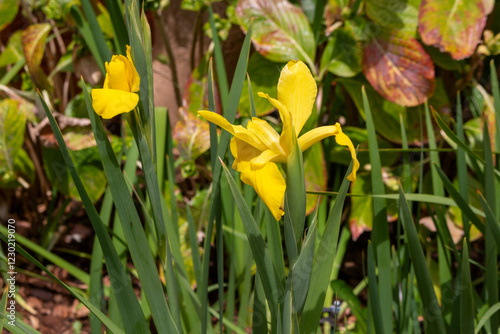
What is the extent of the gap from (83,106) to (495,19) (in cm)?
110

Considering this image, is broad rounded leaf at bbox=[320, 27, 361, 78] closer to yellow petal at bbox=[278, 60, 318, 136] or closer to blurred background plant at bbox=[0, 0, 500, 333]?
blurred background plant at bbox=[0, 0, 500, 333]

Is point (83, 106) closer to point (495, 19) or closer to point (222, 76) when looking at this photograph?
point (222, 76)

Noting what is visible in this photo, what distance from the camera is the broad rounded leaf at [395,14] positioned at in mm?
972

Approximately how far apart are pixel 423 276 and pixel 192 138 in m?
0.58

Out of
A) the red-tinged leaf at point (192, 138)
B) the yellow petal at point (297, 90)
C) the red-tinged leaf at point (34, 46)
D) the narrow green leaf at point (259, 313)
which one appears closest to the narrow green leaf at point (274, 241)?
the narrow green leaf at point (259, 313)

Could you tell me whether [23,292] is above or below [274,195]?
below

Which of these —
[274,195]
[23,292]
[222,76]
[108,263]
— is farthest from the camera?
[23,292]

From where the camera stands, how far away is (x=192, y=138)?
0.96 meters

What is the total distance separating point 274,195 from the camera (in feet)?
1.12

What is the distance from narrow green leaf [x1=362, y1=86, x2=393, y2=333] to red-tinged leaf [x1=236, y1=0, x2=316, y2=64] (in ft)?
1.12

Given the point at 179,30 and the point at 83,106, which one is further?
the point at 179,30

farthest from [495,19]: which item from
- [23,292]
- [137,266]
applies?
[23,292]

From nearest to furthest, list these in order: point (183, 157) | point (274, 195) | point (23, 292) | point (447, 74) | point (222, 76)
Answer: point (274, 195) < point (222, 76) < point (183, 157) < point (23, 292) < point (447, 74)

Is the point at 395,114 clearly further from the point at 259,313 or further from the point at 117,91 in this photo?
the point at 117,91
